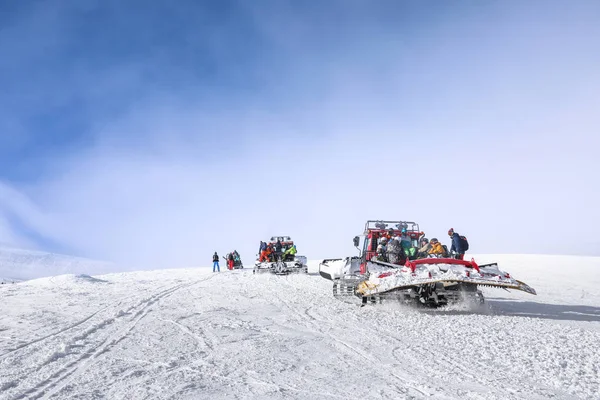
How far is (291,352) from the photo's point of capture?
5.30 m

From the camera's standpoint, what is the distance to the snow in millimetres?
3854

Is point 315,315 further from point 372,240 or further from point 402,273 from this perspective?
point 372,240

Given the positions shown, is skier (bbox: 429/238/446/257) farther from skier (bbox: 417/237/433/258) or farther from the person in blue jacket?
the person in blue jacket

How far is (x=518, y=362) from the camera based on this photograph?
15.9ft

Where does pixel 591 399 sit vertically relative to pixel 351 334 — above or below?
below

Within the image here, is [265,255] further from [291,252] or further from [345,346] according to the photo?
[345,346]

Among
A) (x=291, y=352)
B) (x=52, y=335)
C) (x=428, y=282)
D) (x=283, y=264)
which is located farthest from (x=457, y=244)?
(x=283, y=264)

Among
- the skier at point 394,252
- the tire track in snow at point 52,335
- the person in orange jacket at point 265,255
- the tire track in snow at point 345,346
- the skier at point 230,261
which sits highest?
the skier at point 230,261

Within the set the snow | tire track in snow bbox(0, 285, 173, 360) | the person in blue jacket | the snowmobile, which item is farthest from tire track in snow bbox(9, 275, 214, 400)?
the snowmobile

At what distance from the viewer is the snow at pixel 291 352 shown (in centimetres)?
385

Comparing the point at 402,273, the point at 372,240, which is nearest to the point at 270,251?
the point at 372,240

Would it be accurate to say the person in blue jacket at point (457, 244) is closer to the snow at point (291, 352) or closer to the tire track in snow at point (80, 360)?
the snow at point (291, 352)

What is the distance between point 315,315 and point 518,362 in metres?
4.24

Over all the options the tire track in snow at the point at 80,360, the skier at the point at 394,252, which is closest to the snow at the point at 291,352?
the tire track in snow at the point at 80,360
